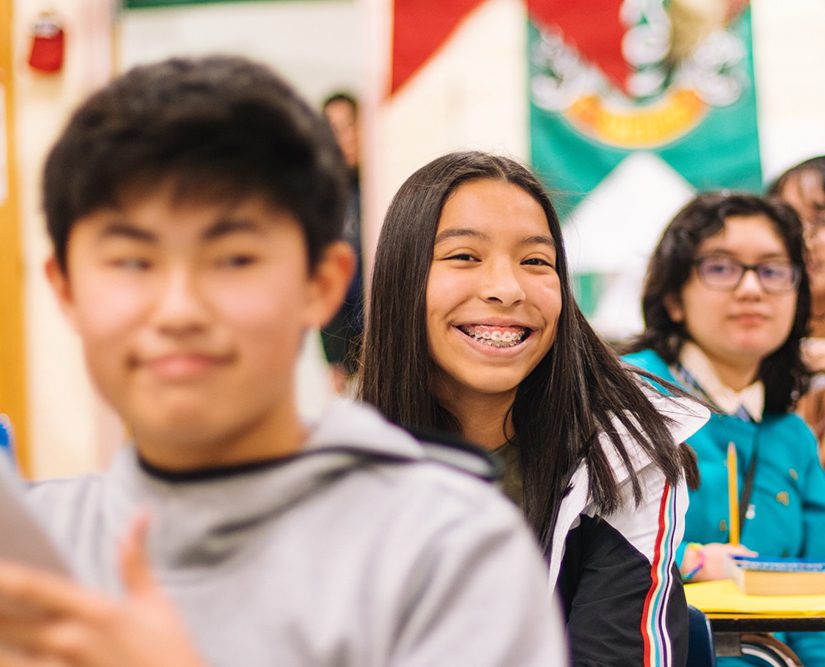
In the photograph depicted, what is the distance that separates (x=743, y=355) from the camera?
236cm

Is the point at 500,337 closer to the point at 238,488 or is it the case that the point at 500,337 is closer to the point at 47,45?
the point at 238,488

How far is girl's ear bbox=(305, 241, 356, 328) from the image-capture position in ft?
2.48

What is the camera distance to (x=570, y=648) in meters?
1.44

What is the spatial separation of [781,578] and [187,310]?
147cm

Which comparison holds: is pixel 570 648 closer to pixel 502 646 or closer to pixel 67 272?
pixel 502 646

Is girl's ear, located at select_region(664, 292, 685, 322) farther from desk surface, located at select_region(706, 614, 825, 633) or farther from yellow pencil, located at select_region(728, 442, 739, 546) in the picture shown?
desk surface, located at select_region(706, 614, 825, 633)

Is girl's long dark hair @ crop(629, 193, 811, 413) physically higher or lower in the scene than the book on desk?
higher

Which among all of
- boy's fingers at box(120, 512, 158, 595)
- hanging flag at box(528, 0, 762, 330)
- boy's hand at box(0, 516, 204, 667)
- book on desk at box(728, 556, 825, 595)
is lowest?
book on desk at box(728, 556, 825, 595)

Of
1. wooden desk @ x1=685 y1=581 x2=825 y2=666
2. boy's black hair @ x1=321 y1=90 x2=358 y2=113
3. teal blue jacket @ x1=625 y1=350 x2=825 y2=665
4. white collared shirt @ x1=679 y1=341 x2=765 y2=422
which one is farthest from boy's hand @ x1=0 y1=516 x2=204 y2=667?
boy's black hair @ x1=321 y1=90 x2=358 y2=113

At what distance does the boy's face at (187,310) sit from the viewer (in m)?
0.67

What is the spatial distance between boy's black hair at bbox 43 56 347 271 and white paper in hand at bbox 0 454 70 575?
0.62 ft

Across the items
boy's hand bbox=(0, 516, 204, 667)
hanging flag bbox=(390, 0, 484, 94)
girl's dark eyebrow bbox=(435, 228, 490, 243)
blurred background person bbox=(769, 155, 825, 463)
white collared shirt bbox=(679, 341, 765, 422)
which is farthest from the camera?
hanging flag bbox=(390, 0, 484, 94)

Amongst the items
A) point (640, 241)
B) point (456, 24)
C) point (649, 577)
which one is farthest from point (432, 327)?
point (456, 24)

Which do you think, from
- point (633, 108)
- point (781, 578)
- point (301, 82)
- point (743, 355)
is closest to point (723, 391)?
point (743, 355)
